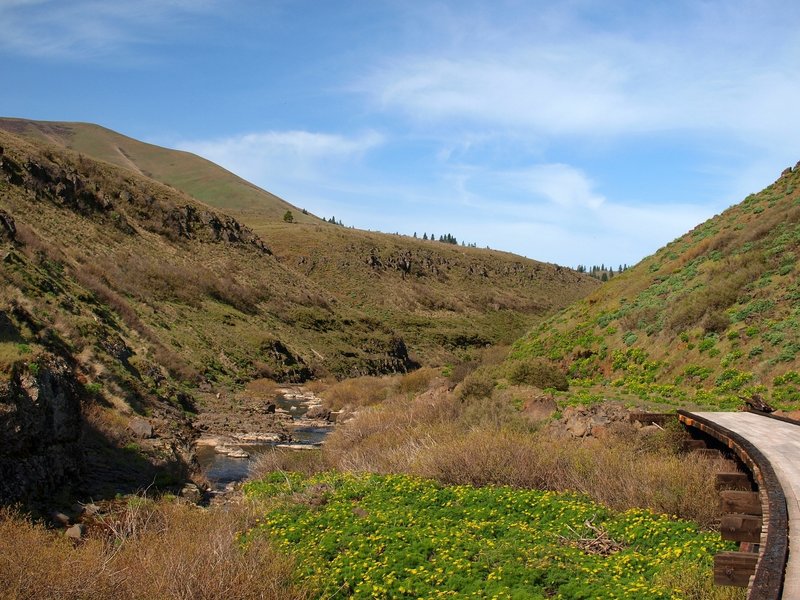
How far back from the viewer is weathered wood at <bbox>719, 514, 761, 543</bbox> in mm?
7062

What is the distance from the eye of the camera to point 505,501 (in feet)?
37.0

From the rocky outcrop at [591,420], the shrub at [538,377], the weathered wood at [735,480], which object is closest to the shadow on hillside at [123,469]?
the rocky outcrop at [591,420]

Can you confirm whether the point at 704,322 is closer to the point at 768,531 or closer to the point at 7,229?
the point at 768,531

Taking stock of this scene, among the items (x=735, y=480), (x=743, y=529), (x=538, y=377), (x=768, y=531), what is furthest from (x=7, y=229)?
(x=768, y=531)

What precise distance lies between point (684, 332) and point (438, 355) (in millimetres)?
45398

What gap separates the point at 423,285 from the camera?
333 feet

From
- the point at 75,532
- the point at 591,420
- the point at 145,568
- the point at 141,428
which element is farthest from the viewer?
the point at 141,428

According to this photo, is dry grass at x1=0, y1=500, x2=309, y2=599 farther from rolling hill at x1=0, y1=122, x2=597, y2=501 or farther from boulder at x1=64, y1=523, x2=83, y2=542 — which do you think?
rolling hill at x1=0, y1=122, x2=597, y2=501

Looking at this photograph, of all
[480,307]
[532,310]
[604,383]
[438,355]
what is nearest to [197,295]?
[438,355]

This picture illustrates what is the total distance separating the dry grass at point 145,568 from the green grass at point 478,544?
89 cm

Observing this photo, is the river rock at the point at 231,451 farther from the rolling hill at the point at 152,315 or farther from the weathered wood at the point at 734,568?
the weathered wood at the point at 734,568

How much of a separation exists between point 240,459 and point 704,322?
1802 centimetres

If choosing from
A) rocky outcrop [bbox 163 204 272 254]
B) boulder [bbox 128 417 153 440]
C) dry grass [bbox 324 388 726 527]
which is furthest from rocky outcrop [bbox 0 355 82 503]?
rocky outcrop [bbox 163 204 272 254]

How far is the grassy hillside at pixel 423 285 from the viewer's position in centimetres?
7525
